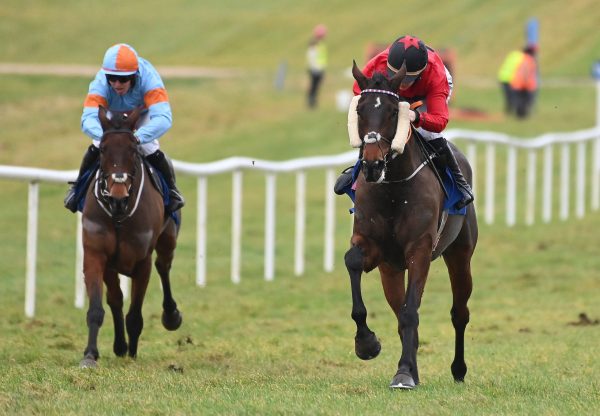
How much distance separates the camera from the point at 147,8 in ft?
176

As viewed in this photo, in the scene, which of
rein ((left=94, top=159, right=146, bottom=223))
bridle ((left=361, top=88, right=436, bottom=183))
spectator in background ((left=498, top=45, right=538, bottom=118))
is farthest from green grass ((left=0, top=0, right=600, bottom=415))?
bridle ((left=361, top=88, right=436, bottom=183))

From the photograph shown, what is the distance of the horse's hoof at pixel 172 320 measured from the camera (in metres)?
10.1

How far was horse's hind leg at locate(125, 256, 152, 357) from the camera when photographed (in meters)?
9.18

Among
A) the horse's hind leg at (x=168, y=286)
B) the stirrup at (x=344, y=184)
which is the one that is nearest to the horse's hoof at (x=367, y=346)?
the stirrup at (x=344, y=184)

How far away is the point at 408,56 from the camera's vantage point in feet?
25.7

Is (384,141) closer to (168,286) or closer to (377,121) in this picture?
(377,121)

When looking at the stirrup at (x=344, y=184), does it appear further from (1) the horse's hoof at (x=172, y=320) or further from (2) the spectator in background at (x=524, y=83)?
(2) the spectator in background at (x=524, y=83)

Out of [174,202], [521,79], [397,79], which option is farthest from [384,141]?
[521,79]

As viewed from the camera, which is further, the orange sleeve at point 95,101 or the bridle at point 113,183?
the orange sleeve at point 95,101

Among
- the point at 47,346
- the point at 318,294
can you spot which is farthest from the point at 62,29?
the point at 47,346

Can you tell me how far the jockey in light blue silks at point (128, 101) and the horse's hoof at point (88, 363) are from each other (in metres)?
1.25

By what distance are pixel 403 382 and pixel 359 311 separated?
1.53ft

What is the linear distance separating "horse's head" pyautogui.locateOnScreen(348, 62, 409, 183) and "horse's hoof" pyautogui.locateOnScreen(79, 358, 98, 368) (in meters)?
2.29

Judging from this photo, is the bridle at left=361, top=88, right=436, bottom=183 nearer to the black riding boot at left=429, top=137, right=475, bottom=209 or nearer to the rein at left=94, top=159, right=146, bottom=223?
the black riding boot at left=429, top=137, right=475, bottom=209
